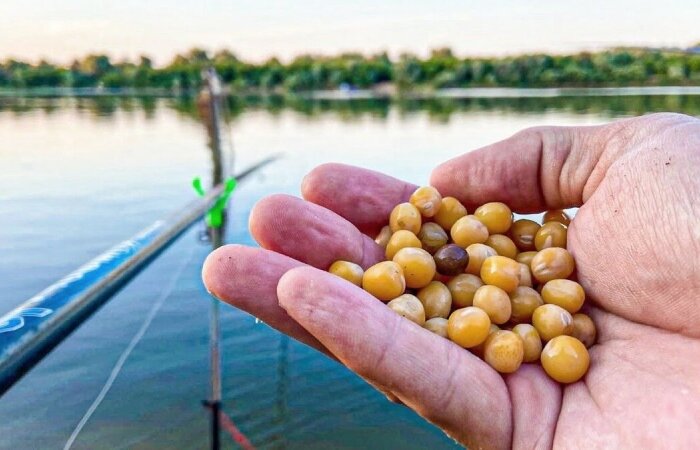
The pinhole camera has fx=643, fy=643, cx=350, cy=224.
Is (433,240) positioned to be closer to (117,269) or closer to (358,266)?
(358,266)

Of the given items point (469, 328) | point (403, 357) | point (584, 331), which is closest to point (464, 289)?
point (469, 328)

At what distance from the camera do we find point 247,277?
2.15 meters

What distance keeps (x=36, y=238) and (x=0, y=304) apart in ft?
11.8

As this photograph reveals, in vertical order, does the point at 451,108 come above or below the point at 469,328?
above

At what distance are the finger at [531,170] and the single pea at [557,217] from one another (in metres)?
0.05

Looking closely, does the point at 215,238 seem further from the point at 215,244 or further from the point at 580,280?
the point at 580,280

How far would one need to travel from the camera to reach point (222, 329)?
758cm

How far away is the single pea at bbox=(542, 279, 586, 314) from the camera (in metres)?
2.46

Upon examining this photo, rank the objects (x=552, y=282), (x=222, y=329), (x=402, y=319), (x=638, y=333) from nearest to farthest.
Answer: (x=402, y=319), (x=638, y=333), (x=552, y=282), (x=222, y=329)

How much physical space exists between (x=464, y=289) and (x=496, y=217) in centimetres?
49

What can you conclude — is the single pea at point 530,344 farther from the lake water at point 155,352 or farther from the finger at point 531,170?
the lake water at point 155,352

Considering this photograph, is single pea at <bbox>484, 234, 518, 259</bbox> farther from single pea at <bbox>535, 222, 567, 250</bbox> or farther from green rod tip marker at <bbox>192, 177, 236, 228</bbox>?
green rod tip marker at <bbox>192, 177, 236, 228</bbox>

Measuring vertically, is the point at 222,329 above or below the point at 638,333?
below

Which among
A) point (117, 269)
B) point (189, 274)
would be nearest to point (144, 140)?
point (189, 274)
